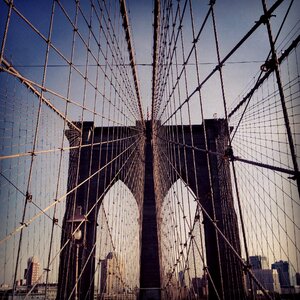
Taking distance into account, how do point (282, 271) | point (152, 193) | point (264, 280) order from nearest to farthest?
point (282, 271), point (264, 280), point (152, 193)

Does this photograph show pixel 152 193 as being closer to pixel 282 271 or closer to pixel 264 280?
pixel 264 280

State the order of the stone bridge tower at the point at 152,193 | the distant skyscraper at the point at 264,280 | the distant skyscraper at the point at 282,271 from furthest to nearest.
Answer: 1. the stone bridge tower at the point at 152,193
2. the distant skyscraper at the point at 264,280
3. the distant skyscraper at the point at 282,271

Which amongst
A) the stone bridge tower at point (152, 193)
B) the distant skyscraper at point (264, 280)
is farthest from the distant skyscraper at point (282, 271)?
the stone bridge tower at point (152, 193)

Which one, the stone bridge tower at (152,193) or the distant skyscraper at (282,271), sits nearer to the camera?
the distant skyscraper at (282,271)

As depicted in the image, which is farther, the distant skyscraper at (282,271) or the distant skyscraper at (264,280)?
the distant skyscraper at (264,280)

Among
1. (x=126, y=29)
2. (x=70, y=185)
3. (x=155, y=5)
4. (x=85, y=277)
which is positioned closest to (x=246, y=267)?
(x=155, y=5)

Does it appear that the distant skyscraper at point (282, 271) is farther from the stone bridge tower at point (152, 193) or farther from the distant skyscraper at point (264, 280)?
the stone bridge tower at point (152, 193)

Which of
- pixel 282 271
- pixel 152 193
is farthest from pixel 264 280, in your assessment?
pixel 152 193

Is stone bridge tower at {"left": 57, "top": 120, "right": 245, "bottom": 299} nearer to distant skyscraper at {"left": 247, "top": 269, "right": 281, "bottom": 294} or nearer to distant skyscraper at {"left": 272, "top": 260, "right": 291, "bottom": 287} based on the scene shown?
distant skyscraper at {"left": 247, "top": 269, "right": 281, "bottom": 294}

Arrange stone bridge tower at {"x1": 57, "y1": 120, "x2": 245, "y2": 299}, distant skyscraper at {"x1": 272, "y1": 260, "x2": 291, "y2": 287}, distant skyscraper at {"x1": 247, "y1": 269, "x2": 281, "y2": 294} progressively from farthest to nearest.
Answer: stone bridge tower at {"x1": 57, "y1": 120, "x2": 245, "y2": 299}, distant skyscraper at {"x1": 247, "y1": 269, "x2": 281, "y2": 294}, distant skyscraper at {"x1": 272, "y1": 260, "x2": 291, "y2": 287}

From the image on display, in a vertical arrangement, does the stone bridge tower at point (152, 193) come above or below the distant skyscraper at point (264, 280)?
above

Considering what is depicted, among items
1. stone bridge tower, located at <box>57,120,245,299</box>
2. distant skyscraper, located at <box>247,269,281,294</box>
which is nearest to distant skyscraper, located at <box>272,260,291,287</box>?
distant skyscraper, located at <box>247,269,281,294</box>

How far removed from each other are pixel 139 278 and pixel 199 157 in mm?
5815

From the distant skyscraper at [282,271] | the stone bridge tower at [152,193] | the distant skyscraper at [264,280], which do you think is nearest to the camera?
the distant skyscraper at [282,271]
